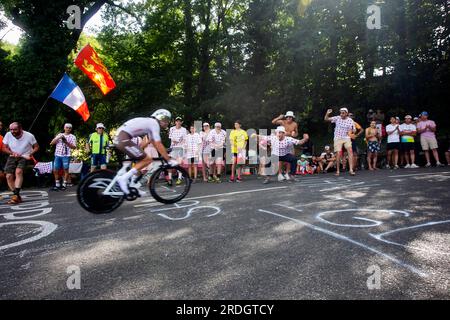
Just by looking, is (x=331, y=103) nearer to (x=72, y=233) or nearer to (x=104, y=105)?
(x=104, y=105)

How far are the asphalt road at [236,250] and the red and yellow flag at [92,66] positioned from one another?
251 inches

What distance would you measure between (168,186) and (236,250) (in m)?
3.62

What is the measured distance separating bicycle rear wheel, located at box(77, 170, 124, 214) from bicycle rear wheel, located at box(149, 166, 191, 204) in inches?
25.8

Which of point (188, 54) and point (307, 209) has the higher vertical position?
point (188, 54)

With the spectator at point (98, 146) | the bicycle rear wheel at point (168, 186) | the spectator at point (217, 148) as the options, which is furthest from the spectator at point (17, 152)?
the spectator at point (217, 148)

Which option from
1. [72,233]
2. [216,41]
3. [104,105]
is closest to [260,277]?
[72,233]

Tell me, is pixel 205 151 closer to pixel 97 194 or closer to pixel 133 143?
pixel 133 143

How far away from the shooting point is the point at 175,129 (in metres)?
11.3

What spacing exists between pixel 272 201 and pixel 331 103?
46.6 ft

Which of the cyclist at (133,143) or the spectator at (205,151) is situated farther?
the spectator at (205,151)

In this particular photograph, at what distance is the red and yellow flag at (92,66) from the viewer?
11502mm

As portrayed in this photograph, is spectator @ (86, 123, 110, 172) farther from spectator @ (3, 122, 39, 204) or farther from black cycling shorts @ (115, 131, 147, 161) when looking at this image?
black cycling shorts @ (115, 131, 147, 161)

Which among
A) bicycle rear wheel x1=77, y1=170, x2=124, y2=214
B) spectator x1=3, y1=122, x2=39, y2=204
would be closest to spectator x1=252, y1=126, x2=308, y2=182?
bicycle rear wheel x1=77, y1=170, x2=124, y2=214

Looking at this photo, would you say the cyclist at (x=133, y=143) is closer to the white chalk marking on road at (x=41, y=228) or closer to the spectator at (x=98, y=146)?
the white chalk marking on road at (x=41, y=228)
